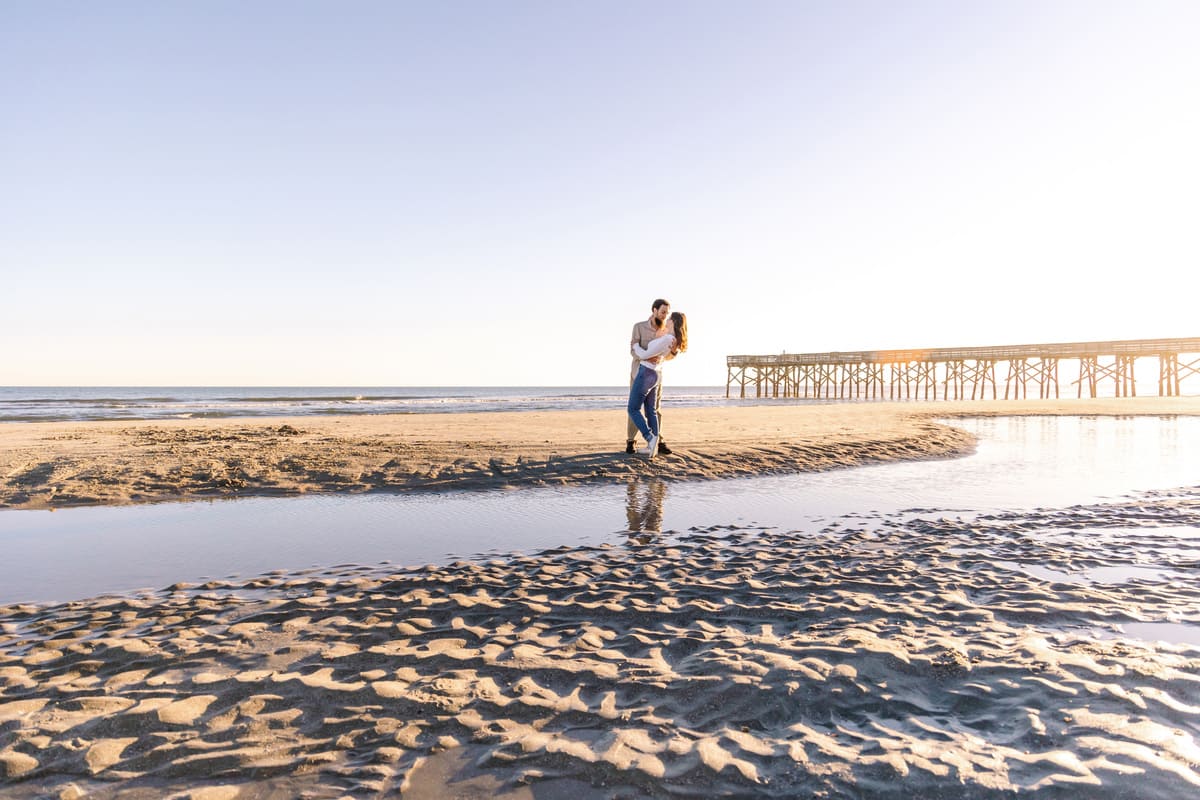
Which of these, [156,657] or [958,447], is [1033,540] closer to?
[156,657]

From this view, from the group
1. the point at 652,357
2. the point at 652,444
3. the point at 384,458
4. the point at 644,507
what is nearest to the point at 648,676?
the point at 644,507

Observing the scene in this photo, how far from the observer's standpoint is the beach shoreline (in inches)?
328

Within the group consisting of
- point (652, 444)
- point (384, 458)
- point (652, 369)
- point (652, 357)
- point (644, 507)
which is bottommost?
point (644, 507)

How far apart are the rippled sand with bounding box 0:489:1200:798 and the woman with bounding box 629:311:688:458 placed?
5.43 metres

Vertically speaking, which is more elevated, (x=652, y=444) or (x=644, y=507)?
(x=652, y=444)

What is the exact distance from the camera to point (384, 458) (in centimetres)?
1031

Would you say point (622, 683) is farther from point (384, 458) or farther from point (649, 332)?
point (384, 458)

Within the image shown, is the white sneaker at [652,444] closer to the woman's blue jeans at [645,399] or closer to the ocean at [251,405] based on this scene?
the woman's blue jeans at [645,399]

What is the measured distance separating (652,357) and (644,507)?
320 centimetres

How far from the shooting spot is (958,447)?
13023 mm

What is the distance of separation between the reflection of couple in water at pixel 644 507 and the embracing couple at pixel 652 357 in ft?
5.02

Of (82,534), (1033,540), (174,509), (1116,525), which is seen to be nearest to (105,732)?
(82,534)

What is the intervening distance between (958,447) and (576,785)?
43.6 ft

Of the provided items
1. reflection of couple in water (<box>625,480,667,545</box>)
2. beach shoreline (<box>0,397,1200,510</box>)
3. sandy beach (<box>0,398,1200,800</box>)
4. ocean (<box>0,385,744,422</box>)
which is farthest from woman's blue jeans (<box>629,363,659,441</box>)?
ocean (<box>0,385,744,422</box>)
